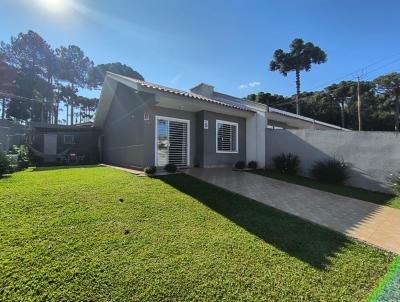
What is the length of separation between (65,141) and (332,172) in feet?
65.7

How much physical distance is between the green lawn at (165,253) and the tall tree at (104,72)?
104ft

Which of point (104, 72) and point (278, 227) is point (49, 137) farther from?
point (278, 227)

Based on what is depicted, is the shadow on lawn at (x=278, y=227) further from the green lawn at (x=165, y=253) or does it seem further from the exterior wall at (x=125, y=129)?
the exterior wall at (x=125, y=129)

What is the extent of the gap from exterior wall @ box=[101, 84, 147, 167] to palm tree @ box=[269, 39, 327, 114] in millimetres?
25695

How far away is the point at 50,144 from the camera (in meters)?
19.8

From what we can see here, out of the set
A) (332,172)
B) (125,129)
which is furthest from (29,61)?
(332,172)

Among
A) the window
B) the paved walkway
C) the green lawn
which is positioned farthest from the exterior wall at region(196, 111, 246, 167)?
the green lawn

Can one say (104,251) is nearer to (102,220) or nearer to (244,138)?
(102,220)

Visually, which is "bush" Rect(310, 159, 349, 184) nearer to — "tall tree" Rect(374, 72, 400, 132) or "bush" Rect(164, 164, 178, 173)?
"bush" Rect(164, 164, 178, 173)

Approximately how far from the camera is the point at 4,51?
31016 millimetres

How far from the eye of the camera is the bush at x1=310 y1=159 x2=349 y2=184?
10.6 metres

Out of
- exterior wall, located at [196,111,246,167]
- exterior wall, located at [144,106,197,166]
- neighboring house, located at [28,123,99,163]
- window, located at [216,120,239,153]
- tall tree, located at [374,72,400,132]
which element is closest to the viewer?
exterior wall, located at [144,106,197,166]

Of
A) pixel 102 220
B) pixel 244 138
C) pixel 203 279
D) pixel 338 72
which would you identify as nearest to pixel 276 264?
pixel 203 279

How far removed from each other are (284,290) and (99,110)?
16.6 m
